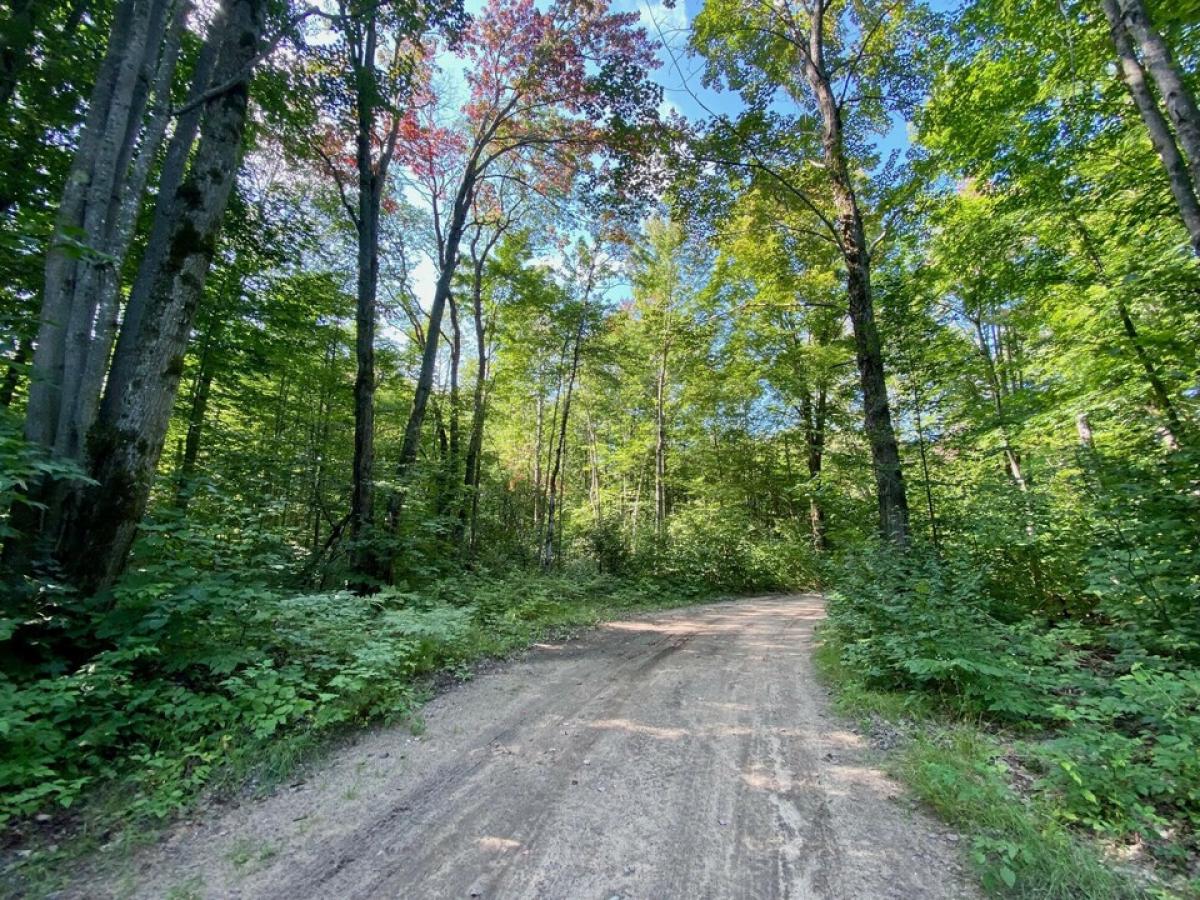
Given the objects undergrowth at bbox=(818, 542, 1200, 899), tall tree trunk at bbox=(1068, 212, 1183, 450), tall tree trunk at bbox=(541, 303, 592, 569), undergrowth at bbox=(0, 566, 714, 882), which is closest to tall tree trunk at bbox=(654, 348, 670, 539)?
tall tree trunk at bbox=(541, 303, 592, 569)

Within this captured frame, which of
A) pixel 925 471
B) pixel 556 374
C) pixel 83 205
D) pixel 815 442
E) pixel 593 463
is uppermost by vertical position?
pixel 556 374

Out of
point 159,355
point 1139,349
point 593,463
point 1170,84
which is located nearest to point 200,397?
point 159,355

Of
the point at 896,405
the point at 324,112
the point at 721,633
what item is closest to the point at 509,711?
the point at 721,633

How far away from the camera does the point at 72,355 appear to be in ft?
12.3

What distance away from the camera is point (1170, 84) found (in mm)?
4195

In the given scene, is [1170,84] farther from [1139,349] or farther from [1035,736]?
[1035,736]

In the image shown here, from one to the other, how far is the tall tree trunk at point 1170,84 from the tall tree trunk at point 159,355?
8389 millimetres

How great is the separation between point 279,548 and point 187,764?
10.6ft

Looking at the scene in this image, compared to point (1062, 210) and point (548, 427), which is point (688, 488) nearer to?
point (548, 427)

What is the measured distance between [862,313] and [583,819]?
763 centimetres

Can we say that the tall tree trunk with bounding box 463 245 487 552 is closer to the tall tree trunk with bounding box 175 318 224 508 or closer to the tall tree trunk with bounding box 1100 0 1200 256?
the tall tree trunk with bounding box 175 318 224 508

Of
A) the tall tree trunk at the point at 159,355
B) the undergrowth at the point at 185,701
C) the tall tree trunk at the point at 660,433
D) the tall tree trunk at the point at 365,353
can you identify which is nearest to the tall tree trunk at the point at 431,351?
the tall tree trunk at the point at 365,353

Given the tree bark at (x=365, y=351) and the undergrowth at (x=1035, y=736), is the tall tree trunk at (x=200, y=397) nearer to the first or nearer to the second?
the tree bark at (x=365, y=351)

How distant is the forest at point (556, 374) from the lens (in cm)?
304
